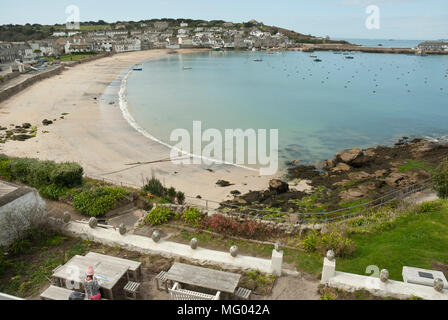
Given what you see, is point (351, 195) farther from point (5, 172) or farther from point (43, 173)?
point (5, 172)

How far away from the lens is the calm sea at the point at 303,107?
35853 mm

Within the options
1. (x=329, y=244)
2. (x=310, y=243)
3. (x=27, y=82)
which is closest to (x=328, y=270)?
(x=329, y=244)

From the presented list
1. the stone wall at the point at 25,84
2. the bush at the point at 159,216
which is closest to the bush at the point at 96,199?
the bush at the point at 159,216

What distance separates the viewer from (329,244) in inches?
395

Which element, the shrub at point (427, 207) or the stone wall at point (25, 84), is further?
the stone wall at point (25, 84)

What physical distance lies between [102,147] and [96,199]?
15.7m

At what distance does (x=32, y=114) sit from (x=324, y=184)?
35.1 m

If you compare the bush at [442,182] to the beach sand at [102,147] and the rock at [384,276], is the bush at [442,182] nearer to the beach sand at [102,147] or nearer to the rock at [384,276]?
the rock at [384,276]

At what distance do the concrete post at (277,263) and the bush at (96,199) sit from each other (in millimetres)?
8172

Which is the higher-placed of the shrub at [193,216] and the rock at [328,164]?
the shrub at [193,216]

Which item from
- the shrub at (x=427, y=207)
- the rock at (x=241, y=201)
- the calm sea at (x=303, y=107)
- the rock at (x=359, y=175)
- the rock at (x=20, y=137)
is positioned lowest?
the rock at (x=241, y=201)

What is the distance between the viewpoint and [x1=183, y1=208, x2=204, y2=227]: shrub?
12023 millimetres

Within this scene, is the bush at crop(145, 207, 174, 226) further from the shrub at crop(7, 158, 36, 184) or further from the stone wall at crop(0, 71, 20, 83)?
the stone wall at crop(0, 71, 20, 83)

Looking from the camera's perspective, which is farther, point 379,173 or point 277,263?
point 379,173
